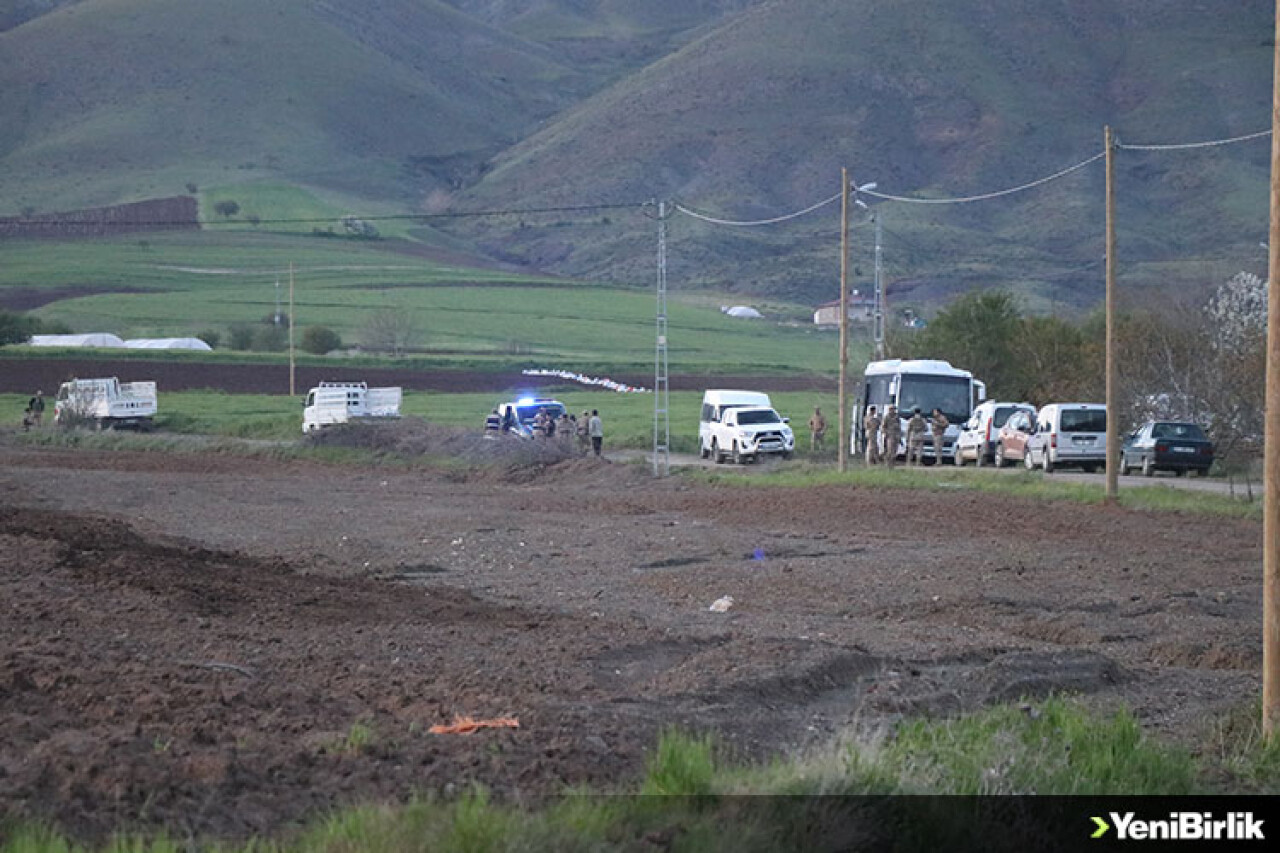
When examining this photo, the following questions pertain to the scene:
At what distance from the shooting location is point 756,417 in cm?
5262

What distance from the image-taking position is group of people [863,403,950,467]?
47.1m

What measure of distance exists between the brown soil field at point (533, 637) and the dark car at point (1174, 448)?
11.6 meters

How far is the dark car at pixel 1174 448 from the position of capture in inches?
1719

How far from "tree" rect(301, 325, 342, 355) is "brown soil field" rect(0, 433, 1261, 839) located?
74.4 metres

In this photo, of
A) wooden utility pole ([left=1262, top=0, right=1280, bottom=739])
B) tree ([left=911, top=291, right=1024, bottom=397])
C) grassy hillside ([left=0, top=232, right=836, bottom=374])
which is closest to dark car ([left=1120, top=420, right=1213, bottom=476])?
tree ([left=911, top=291, right=1024, bottom=397])

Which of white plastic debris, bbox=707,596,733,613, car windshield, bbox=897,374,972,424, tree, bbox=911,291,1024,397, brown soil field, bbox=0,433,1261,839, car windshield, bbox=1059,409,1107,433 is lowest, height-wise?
white plastic debris, bbox=707,596,733,613

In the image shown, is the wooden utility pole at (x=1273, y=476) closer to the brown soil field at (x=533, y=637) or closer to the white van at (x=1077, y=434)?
the brown soil field at (x=533, y=637)

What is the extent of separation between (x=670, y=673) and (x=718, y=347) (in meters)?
106

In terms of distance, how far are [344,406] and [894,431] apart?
835 inches

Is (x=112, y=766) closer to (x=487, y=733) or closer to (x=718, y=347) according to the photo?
(x=487, y=733)

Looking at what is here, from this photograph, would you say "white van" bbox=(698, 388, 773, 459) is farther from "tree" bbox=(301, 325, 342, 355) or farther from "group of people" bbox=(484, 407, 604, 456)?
"tree" bbox=(301, 325, 342, 355)

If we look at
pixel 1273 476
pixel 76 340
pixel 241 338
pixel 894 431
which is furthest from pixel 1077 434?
pixel 241 338

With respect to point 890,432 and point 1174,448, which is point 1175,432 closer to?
point 1174,448

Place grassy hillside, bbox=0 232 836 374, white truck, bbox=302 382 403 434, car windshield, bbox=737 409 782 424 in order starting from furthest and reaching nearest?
grassy hillside, bbox=0 232 836 374
white truck, bbox=302 382 403 434
car windshield, bbox=737 409 782 424
